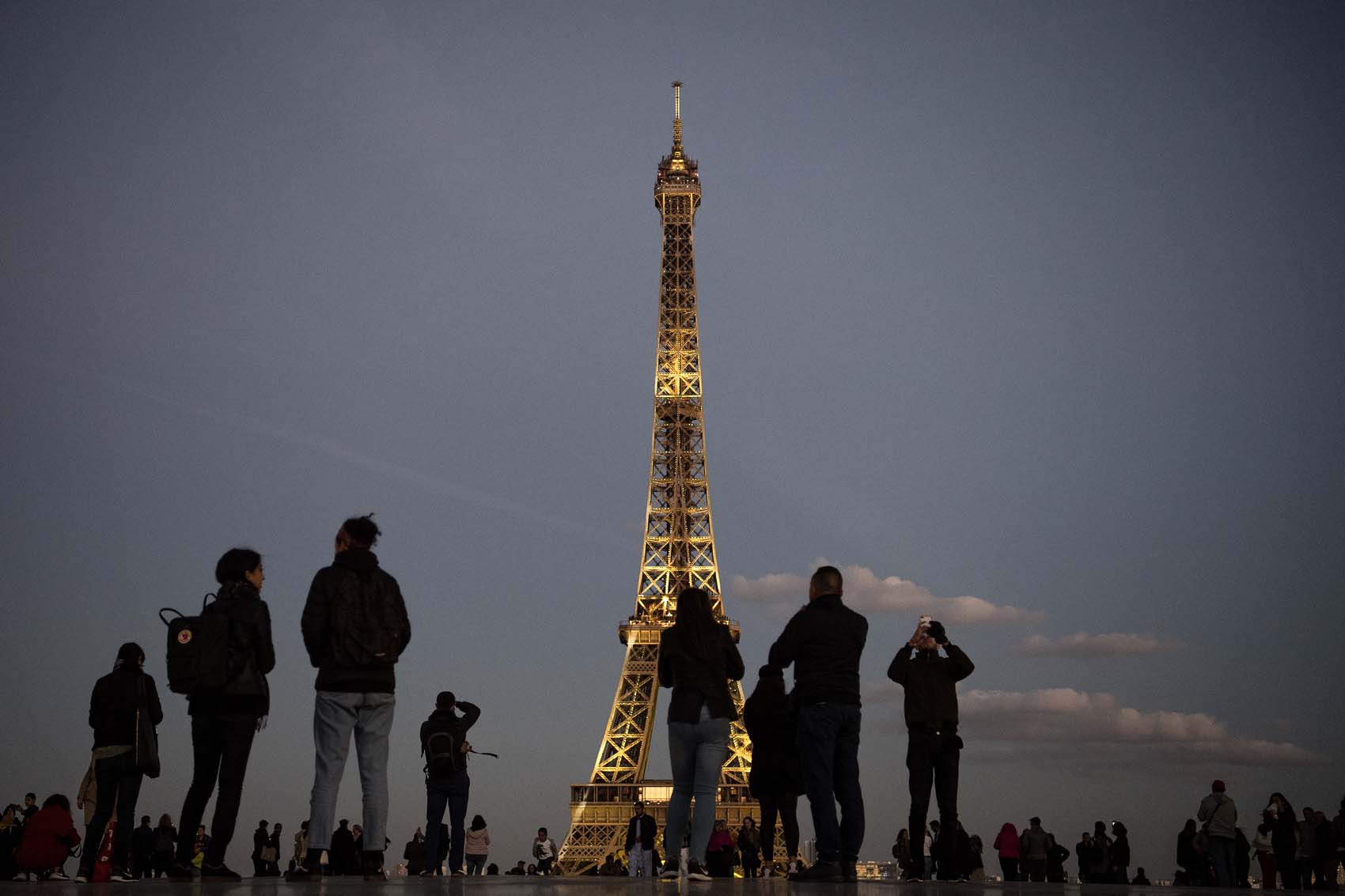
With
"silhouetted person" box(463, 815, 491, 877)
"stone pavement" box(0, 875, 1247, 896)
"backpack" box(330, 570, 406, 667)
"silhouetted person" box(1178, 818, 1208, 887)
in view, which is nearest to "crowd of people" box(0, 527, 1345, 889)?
"backpack" box(330, 570, 406, 667)

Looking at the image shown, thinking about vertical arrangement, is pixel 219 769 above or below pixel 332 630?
below

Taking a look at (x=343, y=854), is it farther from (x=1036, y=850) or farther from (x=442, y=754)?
(x=1036, y=850)

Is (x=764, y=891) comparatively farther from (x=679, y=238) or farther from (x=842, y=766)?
(x=679, y=238)

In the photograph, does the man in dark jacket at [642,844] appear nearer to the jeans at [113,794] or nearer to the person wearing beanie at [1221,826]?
the person wearing beanie at [1221,826]

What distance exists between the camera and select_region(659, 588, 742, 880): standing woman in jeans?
958cm

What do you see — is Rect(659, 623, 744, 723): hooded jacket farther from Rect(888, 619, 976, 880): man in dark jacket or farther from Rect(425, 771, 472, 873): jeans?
Rect(425, 771, 472, 873): jeans

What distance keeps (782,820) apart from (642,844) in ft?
20.3

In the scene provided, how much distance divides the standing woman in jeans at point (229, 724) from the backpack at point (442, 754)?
391cm

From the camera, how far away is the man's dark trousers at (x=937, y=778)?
37.8ft

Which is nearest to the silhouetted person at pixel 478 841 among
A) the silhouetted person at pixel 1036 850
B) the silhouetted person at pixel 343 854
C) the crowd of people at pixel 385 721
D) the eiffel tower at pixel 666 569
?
the silhouetted person at pixel 343 854

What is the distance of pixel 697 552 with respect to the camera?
2495 inches

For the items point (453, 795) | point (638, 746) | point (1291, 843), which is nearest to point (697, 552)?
point (638, 746)

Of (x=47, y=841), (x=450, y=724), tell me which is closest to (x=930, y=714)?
(x=450, y=724)

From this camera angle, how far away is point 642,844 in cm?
1931
